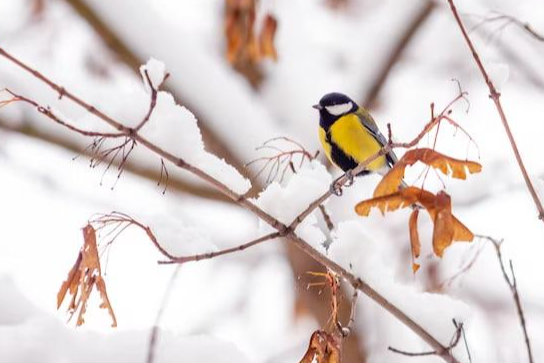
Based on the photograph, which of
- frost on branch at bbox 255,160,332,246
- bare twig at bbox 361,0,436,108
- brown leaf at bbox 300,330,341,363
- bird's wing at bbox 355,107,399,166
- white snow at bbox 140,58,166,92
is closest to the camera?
white snow at bbox 140,58,166,92

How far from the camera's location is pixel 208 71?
3482 millimetres

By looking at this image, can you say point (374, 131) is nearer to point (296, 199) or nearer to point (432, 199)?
point (296, 199)

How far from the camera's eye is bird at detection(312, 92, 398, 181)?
235 centimetres

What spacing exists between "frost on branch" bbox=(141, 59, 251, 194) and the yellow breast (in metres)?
1.25

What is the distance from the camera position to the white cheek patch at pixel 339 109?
2.51 meters

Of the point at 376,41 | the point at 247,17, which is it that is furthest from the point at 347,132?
the point at 376,41

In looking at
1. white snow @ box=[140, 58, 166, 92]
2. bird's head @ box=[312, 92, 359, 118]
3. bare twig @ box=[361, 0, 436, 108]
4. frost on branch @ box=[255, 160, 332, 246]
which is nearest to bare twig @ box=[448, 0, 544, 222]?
frost on branch @ box=[255, 160, 332, 246]

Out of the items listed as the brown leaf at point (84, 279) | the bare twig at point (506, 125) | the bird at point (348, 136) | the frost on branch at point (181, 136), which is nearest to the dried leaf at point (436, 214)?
the bare twig at point (506, 125)

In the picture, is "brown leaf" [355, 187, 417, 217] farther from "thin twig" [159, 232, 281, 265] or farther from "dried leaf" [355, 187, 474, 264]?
"thin twig" [159, 232, 281, 265]

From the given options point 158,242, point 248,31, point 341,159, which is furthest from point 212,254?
point 248,31

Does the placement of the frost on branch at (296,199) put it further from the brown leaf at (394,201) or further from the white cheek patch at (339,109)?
the white cheek patch at (339,109)

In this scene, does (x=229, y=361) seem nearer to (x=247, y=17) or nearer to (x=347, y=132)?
(x=347, y=132)

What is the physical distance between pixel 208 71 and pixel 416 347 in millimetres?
1709

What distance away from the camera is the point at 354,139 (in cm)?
237
